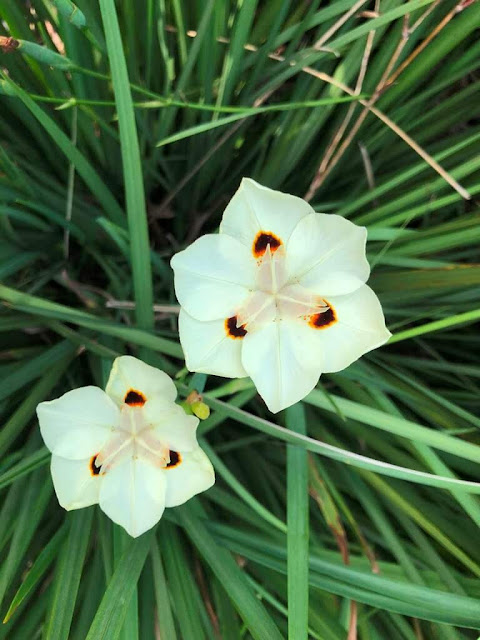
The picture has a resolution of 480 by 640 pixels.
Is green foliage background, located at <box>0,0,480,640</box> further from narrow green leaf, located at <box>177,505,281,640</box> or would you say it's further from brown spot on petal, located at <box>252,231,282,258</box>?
brown spot on petal, located at <box>252,231,282,258</box>

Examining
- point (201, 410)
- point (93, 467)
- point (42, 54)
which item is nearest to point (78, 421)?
point (93, 467)

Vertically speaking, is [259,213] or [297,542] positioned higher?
[259,213]

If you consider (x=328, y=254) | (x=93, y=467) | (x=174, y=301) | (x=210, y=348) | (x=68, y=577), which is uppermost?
(x=174, y=301)

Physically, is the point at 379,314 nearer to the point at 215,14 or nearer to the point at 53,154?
the point at 215,14

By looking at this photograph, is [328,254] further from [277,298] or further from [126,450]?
[126,450]

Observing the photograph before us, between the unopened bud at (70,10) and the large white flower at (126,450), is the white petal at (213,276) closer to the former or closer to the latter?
the large white flower at (126,450)

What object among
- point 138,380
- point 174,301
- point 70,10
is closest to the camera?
point 70,10

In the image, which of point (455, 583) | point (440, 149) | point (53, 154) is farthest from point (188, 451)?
point (440, 149)
